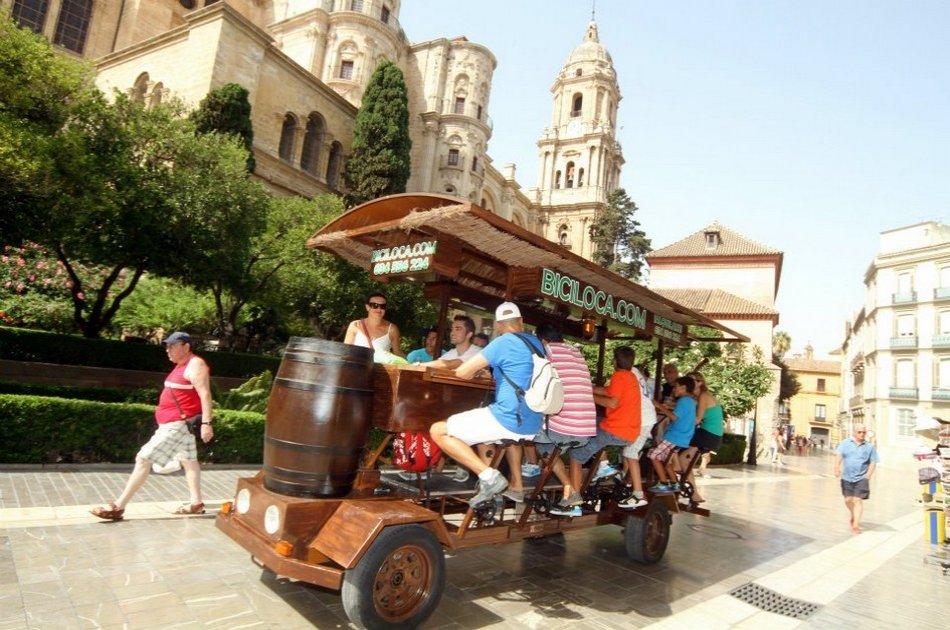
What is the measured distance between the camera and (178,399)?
5.81 metres

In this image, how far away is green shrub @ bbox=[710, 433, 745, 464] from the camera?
23.3m

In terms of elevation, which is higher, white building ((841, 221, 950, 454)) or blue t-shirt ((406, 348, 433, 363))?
white building ((841, 221, 950, 454))

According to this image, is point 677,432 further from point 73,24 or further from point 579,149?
point 579,149

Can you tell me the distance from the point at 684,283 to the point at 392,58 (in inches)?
1179

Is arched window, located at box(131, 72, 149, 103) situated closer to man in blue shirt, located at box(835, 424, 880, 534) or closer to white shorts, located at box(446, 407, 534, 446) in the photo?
white shorts, located at box(446, 407, 534, 446)

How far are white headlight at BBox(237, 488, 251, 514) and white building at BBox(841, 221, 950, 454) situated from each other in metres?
50.0

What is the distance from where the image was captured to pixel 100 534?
5070 millimetres

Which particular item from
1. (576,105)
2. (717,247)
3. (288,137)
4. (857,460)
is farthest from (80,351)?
(576,105)

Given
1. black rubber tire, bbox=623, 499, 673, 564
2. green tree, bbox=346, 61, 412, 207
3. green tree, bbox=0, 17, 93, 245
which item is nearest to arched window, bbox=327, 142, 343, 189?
green tree, bbox=346, 61, 412, 207

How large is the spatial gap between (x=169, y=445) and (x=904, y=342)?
5318 cm

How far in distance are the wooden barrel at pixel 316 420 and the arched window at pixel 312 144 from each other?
33381 mm

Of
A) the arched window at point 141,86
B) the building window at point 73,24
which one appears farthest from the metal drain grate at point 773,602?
the building window at point 73,24

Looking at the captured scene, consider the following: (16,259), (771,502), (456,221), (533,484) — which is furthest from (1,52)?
(771,502)

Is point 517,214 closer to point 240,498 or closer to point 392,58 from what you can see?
point 392,58
